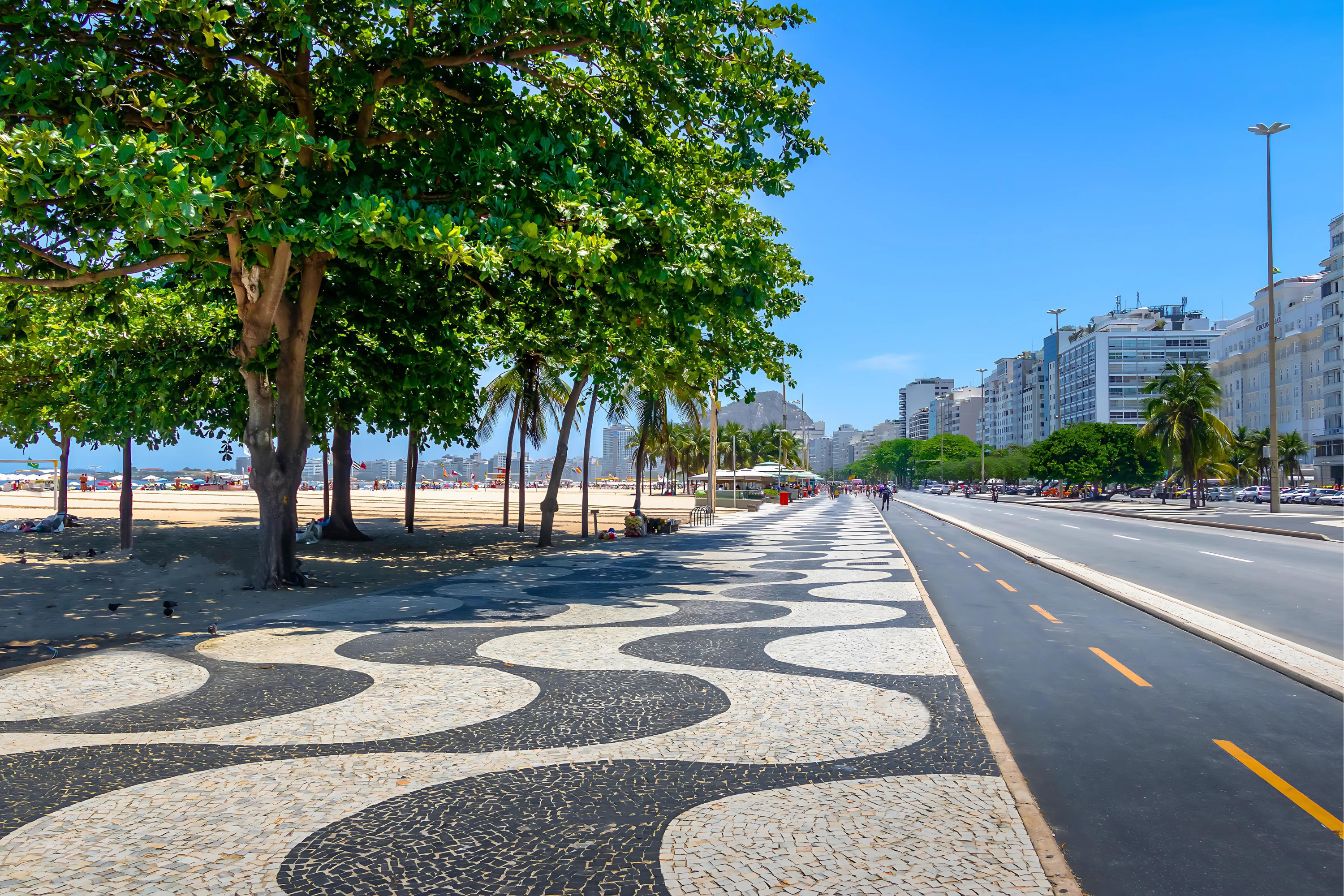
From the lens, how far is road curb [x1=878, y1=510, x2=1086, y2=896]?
11.8ft

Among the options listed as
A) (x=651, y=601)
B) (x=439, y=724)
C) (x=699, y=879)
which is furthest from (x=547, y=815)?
(x=651, y=601)

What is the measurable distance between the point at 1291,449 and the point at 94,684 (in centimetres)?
10802

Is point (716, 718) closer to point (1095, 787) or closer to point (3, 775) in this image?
point (1095, 787)

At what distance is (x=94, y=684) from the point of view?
7.02 m

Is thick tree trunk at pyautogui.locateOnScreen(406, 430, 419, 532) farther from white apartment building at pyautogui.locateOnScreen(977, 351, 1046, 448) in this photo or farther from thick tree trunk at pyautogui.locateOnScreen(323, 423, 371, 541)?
white apartment building at pyautogui.locateOnScreen(977, 351, 1046, 448)

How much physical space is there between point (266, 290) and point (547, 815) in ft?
36.5

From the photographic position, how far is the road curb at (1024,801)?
3.60 meters

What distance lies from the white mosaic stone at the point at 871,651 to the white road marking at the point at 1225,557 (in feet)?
42.7

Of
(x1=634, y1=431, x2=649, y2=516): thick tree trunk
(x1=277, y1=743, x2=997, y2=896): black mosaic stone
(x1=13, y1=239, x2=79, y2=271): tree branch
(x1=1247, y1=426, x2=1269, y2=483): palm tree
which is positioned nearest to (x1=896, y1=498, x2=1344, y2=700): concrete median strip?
(x1=277, y1=743, x2=997, y2=896): black mosaic stone

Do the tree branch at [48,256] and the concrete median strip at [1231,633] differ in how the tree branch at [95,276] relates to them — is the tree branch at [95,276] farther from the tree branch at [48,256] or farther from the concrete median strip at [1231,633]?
the concrete median strip at [1231,633]

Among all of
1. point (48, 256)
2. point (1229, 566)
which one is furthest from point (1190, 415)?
point (48, 256)

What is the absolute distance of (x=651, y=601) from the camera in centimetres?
1240

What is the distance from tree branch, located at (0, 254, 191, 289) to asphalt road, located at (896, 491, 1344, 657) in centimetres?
1466

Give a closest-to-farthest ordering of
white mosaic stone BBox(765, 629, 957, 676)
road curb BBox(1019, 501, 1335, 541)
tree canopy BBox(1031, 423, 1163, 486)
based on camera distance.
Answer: white mosaic stone BBox(765, 629, 957, 676)
road curb BBox(1019, 501, 1335, 541)
tree canopy BBox(1031, 423, 1163, 486)
